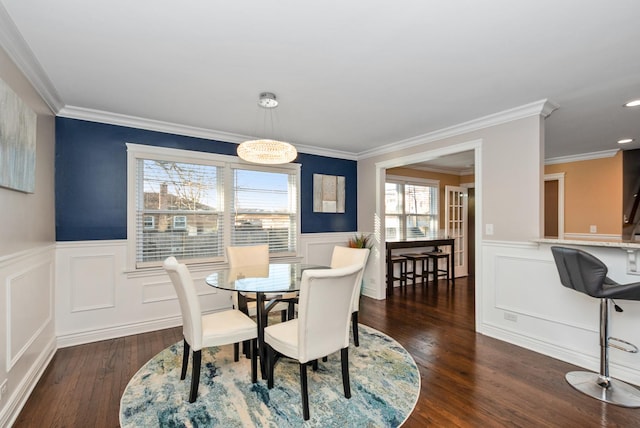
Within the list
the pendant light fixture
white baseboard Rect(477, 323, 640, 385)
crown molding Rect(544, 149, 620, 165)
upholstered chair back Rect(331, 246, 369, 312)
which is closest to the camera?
white baseboard Rect(477, 323, 640, 385)

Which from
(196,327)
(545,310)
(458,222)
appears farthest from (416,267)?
(196,327)

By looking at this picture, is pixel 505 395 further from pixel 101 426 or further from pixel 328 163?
pixel 328 163

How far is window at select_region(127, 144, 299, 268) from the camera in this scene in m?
3.55

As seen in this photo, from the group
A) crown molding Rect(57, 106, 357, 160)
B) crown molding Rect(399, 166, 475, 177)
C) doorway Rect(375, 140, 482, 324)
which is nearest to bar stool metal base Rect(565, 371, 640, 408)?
doorway Rect(375, 140, 482, 324)

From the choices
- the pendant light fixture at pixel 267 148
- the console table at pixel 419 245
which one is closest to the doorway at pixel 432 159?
the console table at pixel 419 245

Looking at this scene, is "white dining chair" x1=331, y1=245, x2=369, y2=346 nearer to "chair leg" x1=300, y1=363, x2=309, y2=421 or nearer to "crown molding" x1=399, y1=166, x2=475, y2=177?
"chair leg" x1=300, y1=363, x2=309, y2=421

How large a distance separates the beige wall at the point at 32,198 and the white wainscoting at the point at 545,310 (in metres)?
4.19

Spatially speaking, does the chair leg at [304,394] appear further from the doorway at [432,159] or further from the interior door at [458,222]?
the interior door at [458,222]

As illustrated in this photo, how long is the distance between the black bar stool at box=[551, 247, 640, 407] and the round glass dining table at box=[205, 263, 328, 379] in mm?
2145

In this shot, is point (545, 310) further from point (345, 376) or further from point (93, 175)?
point (93, 175)

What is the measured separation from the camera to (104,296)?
130 inches

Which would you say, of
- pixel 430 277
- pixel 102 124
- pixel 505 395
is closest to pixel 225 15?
pixel 102 124

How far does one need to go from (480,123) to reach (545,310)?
206 centimetres

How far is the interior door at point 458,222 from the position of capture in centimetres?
666
